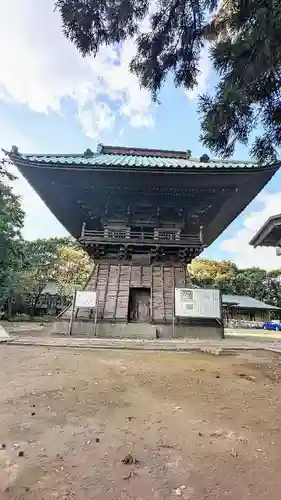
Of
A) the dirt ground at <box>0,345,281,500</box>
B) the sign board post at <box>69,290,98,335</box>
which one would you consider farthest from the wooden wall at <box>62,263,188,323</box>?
the dirt ground at <box>0,345,281,500</box>

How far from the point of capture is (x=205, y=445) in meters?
2.37

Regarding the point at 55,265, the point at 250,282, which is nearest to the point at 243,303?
the point at 250,282

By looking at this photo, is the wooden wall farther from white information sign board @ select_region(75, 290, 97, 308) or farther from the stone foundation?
white information sign board @ select_region(75, 290, 97, 308)

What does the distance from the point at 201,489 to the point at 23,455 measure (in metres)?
1.12

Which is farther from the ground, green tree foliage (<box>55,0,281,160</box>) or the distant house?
the distant house

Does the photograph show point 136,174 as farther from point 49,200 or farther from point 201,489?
point 201,489

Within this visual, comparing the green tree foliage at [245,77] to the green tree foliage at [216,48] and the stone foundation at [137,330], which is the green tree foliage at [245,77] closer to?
the green tree foliage at [216,48]

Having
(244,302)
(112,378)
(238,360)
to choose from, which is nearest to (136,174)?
(238,360)

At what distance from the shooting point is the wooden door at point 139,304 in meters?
11.8

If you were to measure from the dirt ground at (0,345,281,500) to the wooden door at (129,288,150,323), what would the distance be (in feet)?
22.4

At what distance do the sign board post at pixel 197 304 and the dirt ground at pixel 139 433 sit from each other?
17.6ft

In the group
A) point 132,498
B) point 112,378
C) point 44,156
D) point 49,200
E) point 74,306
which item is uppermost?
point 44,156

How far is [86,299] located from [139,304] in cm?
218

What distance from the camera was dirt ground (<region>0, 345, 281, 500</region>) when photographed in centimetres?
182
